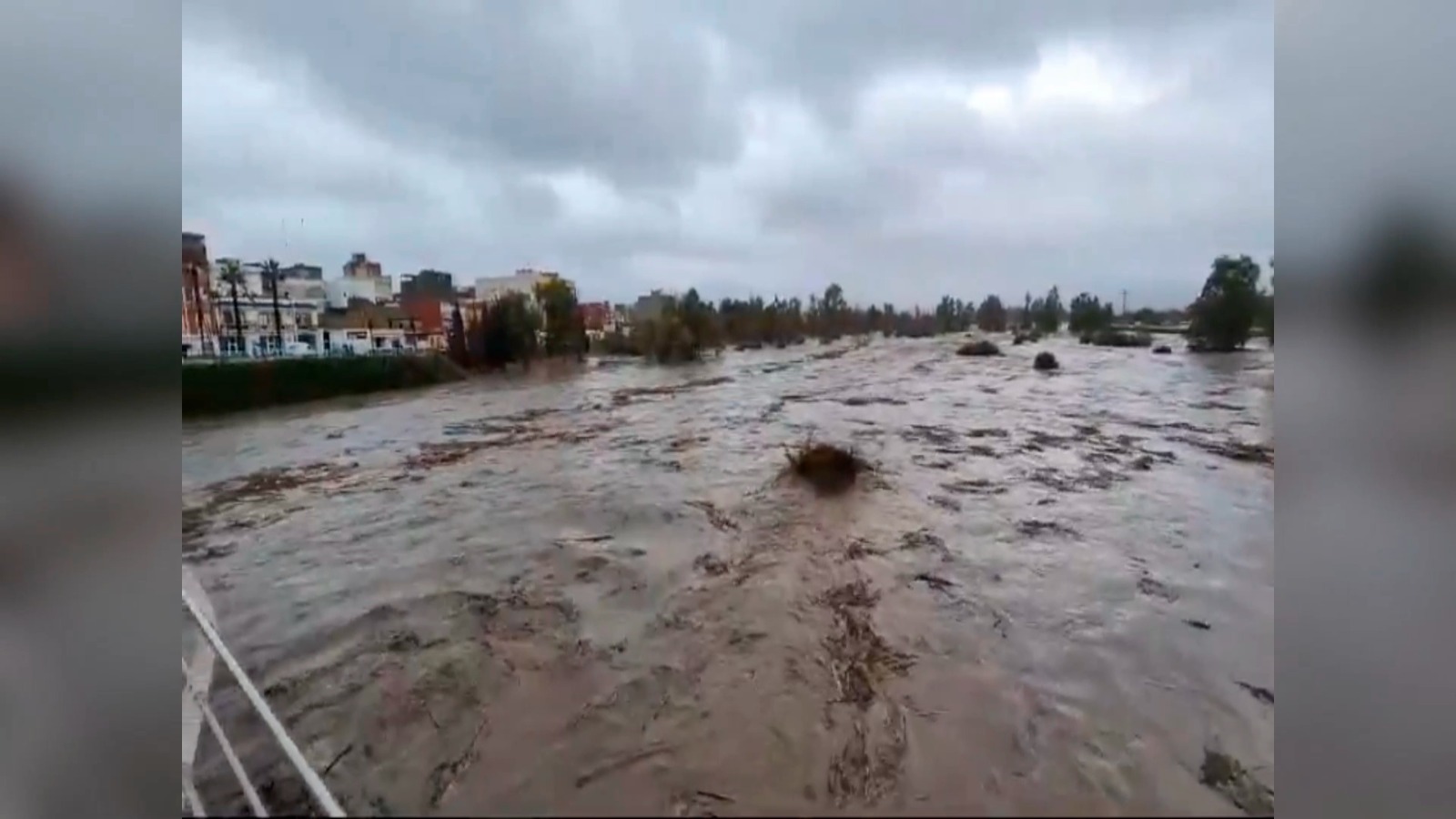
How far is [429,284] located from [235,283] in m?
0.29

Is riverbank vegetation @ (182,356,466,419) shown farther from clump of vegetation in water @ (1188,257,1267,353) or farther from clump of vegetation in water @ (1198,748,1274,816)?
clump of vegetation in water @ (1198,748,1274,816)

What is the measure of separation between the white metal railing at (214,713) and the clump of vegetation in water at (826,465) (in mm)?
905

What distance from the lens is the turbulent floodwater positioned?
113cm

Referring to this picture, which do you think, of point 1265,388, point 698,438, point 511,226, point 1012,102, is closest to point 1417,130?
point 1265,388

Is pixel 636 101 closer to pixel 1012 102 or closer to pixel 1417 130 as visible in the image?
pixel 1012 102

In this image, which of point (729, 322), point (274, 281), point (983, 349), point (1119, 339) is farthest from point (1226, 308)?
point (274, 281)

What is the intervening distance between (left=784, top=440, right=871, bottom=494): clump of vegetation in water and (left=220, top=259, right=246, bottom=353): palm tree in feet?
2.96

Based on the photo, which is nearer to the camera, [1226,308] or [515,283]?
Answer: [1226,308]

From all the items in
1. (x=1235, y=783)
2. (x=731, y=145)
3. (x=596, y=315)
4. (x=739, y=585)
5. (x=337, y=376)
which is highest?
(x=731, y=145)

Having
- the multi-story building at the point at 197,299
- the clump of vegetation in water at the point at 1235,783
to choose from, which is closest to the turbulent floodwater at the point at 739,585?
the clump of vegetation in water at the point at 1235,783

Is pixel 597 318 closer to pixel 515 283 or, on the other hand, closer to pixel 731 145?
pixel 515 283

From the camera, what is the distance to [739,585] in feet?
4.09

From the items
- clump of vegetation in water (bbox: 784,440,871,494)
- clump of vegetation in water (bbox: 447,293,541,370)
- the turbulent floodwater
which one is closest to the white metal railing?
the turbulent floodwater

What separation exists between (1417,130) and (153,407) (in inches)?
54.1
